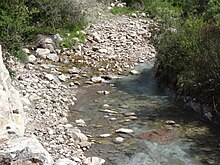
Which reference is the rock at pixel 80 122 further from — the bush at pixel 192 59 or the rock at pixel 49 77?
the rock at pixel 49 77

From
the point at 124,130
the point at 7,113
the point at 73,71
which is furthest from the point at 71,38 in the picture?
the point at 7,113

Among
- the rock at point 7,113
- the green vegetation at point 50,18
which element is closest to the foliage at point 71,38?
the green vegetation at point 50,18

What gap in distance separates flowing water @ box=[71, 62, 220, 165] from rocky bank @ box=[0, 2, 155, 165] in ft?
1.65

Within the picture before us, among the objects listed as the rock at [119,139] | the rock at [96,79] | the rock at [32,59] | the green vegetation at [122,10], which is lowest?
the rock at [96,79]

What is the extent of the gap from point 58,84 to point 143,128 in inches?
207

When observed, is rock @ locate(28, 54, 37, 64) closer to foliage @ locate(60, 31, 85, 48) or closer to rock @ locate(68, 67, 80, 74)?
rock @ locate(68, 67, 80, 74)

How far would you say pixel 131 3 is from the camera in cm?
3300

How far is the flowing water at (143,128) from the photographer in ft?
42.0

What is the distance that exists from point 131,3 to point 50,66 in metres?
13.1

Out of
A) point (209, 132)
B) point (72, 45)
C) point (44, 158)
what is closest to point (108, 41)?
point (72, 45)

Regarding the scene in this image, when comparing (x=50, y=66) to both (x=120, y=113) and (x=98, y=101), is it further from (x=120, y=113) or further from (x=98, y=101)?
(x=120, y=113)

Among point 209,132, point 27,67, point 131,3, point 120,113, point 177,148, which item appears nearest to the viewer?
point 177,148

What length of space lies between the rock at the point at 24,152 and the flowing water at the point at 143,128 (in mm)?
3607

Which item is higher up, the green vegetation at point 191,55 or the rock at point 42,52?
the green vegetation at point 191,55
